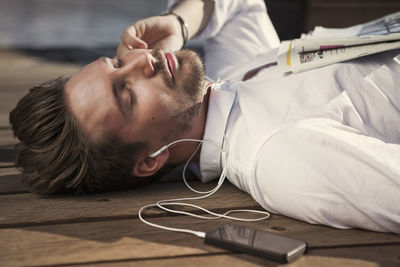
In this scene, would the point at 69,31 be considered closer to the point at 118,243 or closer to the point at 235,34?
the point at 235,34

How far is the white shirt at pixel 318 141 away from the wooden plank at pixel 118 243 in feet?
0.25

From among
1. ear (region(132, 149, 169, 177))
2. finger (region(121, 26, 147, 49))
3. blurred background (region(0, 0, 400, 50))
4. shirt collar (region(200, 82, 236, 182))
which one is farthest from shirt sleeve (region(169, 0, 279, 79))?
blurred background (region(0, 0, 400, 50))

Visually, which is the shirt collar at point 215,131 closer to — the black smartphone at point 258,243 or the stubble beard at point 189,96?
the stubble beard at point 189,96

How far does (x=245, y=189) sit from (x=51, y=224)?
1.86 ft

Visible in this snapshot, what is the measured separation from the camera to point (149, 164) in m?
Answer: 1.86

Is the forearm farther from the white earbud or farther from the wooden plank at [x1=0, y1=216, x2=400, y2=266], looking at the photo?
the wooden plank at [x1=0, y1=216, x2=400, y2=266]

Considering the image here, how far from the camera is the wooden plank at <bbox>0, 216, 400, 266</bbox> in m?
1.35

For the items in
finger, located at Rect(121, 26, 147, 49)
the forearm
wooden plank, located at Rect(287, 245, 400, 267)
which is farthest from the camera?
the forearm

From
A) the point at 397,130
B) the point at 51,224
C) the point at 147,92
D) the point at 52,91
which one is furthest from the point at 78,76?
the point at 397,130

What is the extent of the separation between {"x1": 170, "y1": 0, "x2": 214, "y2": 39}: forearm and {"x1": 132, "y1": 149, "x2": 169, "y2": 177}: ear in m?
0.82

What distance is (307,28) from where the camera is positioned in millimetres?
4426

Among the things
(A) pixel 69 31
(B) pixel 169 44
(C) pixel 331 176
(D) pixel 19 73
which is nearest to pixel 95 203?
(C) pixel 331 176

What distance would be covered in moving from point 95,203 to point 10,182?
1.31 feet

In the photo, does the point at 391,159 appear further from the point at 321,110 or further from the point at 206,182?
the point at 206,182
